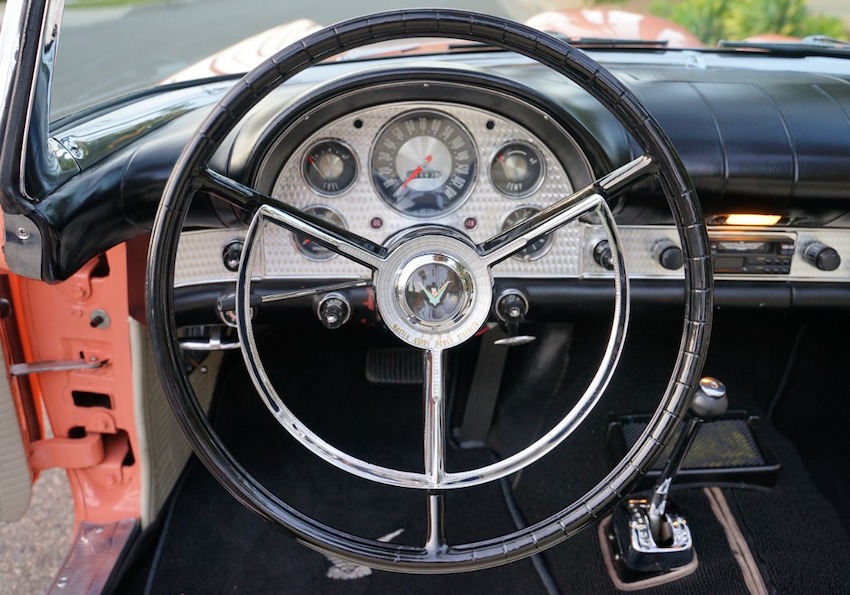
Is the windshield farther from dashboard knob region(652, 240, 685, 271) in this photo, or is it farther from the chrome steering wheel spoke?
the chrome steering wheel spoke

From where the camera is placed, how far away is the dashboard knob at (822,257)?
1738 millimetres

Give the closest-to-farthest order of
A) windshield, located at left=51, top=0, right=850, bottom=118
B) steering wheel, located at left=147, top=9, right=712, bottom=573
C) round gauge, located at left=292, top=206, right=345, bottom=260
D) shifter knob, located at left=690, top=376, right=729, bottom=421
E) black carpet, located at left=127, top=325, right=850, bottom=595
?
1. steering wheel, located at left=147, top=9, right=712, bottom=573
2. shifter knob, located at left=690, top=376, right=729, bottom=421
3. round gauge, located at left=292, top=206, right=345, bottom=260
4. black carpet, located at left=127, top=325, right=850, bottom=595
5. windshield, located at left=51, top=0, right=850, bottom=118

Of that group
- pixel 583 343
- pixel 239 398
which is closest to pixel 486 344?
pixel 583 343

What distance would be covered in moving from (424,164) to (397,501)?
1.08 metres

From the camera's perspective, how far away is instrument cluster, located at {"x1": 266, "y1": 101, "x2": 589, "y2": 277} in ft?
5.27

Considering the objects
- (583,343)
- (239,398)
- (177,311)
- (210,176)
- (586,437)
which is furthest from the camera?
(239,398)

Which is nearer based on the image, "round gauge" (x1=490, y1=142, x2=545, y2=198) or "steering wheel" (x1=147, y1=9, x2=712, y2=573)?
"steering wheel" (x1=147, y1=9, x2=712, y2=573)

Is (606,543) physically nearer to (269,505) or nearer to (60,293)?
(269,505)

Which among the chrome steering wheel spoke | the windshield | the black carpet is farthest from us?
the windshield

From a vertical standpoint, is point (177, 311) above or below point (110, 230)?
below

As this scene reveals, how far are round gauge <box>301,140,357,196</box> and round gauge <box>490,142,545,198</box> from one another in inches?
13.1

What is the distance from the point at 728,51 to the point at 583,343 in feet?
3.33

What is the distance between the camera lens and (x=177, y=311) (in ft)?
5.75

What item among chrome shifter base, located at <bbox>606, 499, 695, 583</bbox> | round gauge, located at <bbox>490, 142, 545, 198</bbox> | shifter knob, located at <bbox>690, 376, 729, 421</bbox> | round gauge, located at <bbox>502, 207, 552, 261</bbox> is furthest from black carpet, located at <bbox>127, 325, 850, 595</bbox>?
round gauge, located at <bbox>490, 142, 545, 198</bbox>
